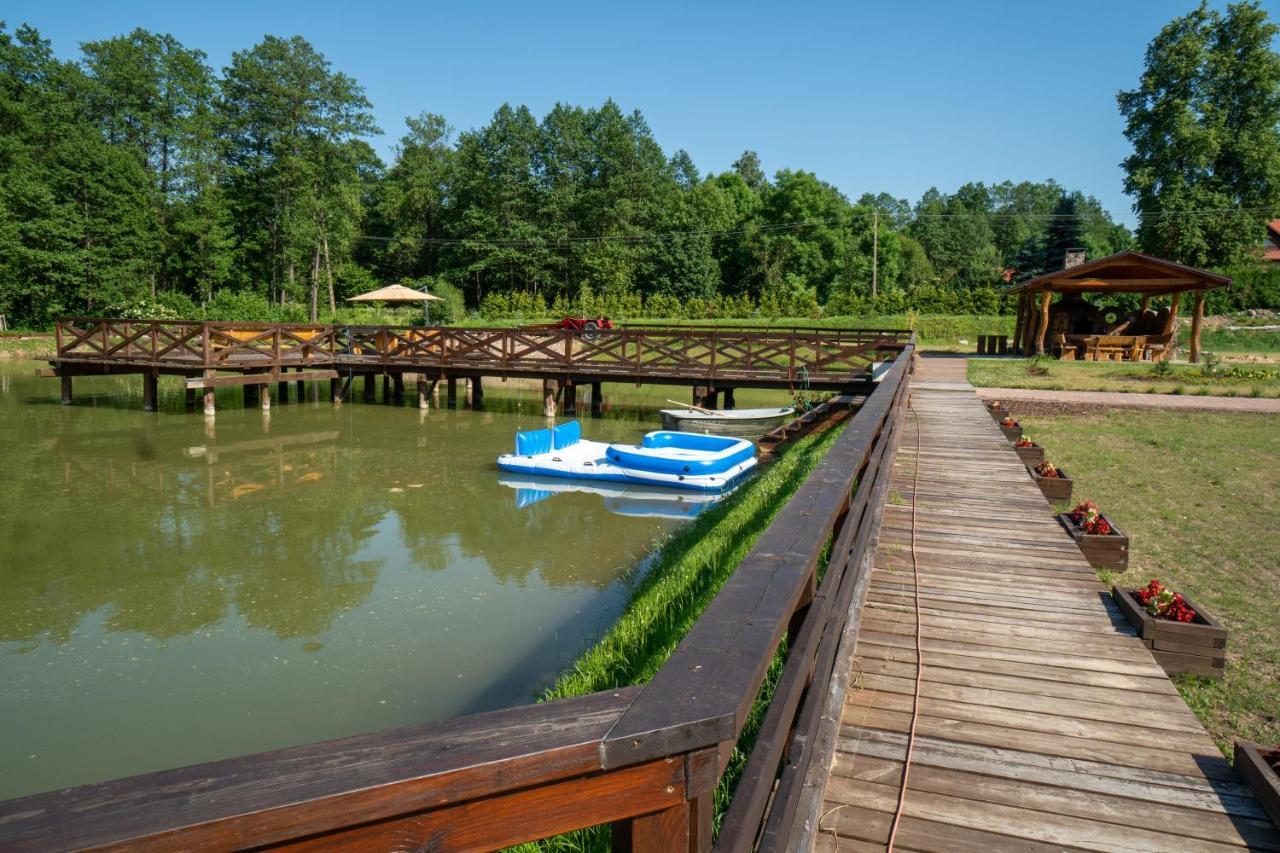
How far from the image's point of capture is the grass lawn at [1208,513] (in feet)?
14.0

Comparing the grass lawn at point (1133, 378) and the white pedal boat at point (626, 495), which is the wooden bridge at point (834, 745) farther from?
the grass lawn at point (1133, 378)

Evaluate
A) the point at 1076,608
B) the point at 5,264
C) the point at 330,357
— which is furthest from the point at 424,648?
the point at 5,264

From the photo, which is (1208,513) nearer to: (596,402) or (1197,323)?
(596,402)

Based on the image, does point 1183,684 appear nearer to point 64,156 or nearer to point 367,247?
point 64,156

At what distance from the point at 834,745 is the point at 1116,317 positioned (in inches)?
1165

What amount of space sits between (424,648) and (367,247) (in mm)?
56399

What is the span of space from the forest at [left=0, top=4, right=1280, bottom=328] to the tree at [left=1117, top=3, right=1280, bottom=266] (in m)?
0.15

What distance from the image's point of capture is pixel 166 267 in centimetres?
4325

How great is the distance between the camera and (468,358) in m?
22.2

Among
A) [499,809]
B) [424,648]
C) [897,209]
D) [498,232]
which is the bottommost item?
[424,648]

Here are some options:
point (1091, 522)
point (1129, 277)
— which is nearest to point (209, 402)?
point (1091, 522)

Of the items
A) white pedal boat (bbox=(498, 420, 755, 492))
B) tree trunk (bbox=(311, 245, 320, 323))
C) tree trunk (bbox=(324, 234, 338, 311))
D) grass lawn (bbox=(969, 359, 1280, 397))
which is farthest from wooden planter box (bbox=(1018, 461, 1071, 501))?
tree trunk (bbox=(324, 234, 338, 311))

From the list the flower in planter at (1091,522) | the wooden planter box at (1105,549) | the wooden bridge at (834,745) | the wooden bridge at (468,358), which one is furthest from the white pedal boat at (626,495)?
the wooden bridge at (468,358)

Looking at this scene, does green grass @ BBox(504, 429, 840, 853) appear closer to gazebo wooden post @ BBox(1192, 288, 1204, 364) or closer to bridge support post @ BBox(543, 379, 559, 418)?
bridge support post @ BBox(543, 379, 559, 418)
